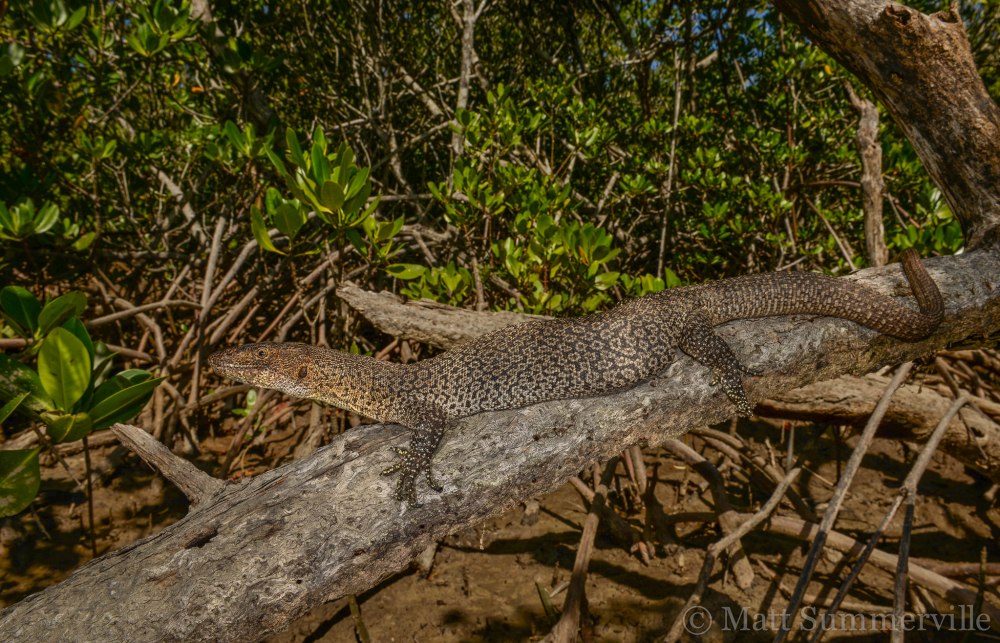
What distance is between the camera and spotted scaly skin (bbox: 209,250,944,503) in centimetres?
340

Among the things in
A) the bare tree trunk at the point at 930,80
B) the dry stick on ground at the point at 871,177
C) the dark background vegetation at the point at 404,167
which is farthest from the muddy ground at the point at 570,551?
the bare tree trunk at the point at 930,80

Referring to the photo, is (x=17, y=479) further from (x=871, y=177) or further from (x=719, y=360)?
(x=871, y=177)

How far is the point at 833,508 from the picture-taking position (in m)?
3.45

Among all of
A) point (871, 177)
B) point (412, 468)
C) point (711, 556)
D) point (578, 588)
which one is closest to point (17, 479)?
point (412, 468)

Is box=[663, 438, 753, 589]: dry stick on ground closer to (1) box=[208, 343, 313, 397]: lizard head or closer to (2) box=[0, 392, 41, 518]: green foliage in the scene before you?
(1) box=[208, 343, 313, 397]: lizard head

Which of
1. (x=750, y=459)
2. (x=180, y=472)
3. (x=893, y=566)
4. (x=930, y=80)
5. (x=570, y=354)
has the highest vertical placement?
(x=930, y=80)

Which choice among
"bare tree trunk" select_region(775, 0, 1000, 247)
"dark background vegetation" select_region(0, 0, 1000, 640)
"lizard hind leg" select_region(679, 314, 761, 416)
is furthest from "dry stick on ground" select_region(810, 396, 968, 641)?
"dark background vegetation" select_region(0, 0, 1000, 640)

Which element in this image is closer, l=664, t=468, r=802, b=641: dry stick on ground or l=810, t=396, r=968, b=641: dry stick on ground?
l=810, t=396, r=968, b=641: dry stick on ground

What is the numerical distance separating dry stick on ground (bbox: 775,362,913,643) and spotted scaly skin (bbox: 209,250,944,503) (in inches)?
35.4

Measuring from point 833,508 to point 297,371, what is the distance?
4.05 meters

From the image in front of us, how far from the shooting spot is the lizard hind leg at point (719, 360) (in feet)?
10.1

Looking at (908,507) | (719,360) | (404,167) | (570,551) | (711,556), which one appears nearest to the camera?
(719,360)

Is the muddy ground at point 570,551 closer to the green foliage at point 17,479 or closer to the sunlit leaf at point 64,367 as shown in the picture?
the green foliage at point 17,479

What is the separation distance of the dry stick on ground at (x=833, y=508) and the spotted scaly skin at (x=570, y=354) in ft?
2.95
